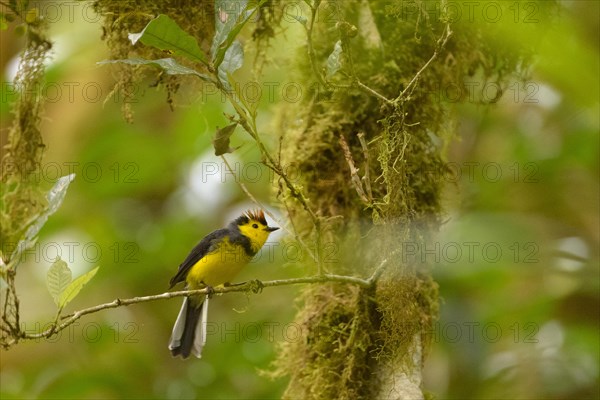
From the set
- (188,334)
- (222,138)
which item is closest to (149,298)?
(222,138)

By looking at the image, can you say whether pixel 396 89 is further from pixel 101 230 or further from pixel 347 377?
pixel 101 230

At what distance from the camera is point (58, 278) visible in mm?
2006

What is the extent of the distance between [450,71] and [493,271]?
112 cm

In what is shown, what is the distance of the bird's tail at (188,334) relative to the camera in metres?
3.23

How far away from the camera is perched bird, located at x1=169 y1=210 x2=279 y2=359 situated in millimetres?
3330

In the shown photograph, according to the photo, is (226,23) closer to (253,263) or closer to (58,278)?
(58,278)

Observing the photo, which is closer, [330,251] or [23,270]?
[330,251]

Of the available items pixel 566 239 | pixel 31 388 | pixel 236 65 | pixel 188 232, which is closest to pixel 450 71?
pixel 236 65

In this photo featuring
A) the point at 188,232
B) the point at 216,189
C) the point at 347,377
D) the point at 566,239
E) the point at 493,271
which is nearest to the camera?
the point at 347,377

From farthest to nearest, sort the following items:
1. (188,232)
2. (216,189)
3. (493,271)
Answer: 1. (216,189)
2. (188,232)
3. (493,271)

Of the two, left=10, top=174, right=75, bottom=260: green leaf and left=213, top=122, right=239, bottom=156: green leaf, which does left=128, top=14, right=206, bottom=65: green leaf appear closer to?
left=213, top=122, right=239, bottom=156: green leaf

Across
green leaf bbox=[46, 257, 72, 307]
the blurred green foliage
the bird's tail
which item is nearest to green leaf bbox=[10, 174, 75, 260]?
green leaf bbox=[46, 257, 72, 307]

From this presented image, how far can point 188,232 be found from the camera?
416 centimetres

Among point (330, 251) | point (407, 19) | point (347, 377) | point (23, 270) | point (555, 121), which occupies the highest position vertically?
point (555, 121)
